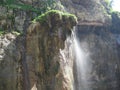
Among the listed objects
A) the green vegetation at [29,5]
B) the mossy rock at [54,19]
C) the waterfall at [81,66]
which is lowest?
the waterfall at [81,66]

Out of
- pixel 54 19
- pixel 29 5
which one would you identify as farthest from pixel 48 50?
pixel 29 5

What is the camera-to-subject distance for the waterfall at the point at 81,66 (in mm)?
21597

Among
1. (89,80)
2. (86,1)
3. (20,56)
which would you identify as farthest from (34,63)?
(86,1)

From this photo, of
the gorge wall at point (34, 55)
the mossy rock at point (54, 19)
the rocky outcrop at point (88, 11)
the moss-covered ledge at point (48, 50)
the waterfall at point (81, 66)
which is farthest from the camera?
the rocky outcrop at point (88, 11)

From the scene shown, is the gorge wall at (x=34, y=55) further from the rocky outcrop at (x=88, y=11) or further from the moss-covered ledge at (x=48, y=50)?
the rocky outcrop at (x=88, y=11)

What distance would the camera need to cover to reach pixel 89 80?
76.4ft

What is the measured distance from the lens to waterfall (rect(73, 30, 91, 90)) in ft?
70.9

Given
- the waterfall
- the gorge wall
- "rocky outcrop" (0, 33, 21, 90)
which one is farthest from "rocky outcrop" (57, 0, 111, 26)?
"rocky outcrop" (0, 33, 21, 90)

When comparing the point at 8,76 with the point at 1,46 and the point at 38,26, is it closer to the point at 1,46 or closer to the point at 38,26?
the point at 1,46

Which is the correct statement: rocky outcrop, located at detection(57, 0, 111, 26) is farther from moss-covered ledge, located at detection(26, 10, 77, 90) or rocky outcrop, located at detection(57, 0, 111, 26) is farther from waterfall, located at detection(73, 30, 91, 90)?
moss-covered ledge, located at detection(26, 10, 77, 90)

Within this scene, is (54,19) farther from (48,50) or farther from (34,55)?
(34,55)

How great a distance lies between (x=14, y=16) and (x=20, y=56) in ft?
12.5

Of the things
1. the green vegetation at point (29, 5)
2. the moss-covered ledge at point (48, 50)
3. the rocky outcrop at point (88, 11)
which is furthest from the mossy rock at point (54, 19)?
the rocky outcrop at point (88, 11)

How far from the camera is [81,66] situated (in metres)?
22.7
